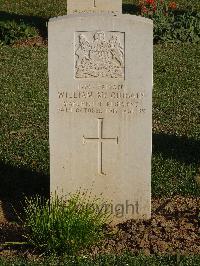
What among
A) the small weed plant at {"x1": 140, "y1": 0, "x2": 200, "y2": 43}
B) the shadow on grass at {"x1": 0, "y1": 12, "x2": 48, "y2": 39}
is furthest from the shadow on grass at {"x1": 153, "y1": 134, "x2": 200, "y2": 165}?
the shadow on grass at {"x1": 0, "y1": 12, "x2": 48, "y2": 39}

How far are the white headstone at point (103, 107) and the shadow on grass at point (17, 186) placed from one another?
1.95ft

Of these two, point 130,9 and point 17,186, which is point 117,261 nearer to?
point 17,186

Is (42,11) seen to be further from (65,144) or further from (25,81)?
(65,144)

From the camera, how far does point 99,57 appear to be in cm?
544

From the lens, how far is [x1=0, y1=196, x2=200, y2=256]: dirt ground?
518 centimetres

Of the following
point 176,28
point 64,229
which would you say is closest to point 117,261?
point 64,229

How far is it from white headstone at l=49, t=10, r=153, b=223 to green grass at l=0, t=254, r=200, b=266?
2.56 ft

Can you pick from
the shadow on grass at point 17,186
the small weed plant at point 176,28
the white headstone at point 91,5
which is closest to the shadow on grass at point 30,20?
the white headstone at point 91,5

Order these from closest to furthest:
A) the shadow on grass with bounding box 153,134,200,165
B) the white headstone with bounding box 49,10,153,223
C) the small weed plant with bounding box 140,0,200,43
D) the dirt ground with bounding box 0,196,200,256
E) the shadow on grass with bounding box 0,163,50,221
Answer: the dirt ground with bounding box 0,196,200,256 → the white headstone with bounding box 49,10,153,223 → the shadow on grass with bounding box 0,163,50,221 → the shadow on grass with bounding box 153,134,200,165 → the small weed plant with bounding box 140,0,200,43

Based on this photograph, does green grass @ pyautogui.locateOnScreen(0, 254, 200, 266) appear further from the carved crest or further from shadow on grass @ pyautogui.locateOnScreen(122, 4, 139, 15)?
shadow on grass @ pyautogui.locateOnScreen(122, 4, 139, 15)

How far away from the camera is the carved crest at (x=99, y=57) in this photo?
538 centimetres

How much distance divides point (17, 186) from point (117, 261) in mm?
1973

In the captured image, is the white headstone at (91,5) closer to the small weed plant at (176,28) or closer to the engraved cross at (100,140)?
the small weed plant at (176,28)

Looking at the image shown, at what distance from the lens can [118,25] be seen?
534 centimetres
